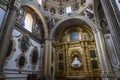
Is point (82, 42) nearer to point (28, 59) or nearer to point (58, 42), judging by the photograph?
point (58, 42)

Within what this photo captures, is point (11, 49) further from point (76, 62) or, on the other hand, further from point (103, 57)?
point (76, 62)

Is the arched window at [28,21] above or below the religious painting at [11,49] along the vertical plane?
above

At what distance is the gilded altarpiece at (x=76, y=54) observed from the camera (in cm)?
1291

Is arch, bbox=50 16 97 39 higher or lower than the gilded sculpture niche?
higher

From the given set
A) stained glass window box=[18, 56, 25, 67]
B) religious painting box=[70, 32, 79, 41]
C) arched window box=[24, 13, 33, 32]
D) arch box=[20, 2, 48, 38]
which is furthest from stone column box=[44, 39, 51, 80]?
religious painting box=[70, 32, 79, 41]

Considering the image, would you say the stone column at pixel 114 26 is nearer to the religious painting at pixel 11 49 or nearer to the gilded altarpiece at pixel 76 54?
the religious painting at pixel 11 49

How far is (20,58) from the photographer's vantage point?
8812 millimetres

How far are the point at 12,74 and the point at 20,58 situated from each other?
1.51 meters

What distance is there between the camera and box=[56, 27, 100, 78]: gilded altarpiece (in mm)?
12906

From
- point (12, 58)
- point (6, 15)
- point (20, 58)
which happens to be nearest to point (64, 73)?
point (20, 58)

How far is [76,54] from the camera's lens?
1412 cm

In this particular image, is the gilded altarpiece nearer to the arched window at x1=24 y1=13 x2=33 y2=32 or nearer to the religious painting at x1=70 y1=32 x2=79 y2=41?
the religious painting at x1=70 y1=32 x2=79 y2=41

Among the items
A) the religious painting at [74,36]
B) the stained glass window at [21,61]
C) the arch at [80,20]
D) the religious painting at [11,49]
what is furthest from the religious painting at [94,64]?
the religious painting at [11,49]

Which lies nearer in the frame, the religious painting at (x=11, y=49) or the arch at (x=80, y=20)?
the religious painting at (x=11, y=49)
